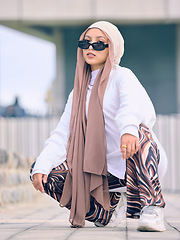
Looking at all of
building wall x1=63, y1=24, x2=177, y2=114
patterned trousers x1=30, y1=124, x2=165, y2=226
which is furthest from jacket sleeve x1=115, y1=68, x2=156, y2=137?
building wall x1=63, y1=24, x2=177, y2=114

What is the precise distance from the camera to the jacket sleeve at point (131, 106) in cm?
313

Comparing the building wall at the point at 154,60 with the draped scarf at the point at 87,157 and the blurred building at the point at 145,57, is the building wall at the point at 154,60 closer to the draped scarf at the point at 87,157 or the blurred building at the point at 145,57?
the blurred building at the point at 145,57

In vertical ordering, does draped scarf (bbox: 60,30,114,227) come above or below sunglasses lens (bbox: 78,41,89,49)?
below

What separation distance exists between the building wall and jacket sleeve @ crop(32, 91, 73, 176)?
37.6 feet

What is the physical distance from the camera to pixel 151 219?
10.1 feet

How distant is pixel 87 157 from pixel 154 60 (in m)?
12.0

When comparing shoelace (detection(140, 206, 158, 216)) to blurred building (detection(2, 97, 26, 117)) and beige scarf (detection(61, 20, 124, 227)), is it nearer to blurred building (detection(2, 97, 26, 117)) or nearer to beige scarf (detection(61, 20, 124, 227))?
beige scarf (detection(61, 20, 124, 227))

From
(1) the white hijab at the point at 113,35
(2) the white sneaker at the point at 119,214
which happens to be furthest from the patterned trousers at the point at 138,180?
(1) the white hijab at the point at 113,35

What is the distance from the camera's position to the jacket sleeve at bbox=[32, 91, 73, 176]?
11.0 feet

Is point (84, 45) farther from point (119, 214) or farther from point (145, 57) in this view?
point (145, 57)

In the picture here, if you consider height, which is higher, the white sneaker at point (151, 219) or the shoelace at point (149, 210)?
the shoelace at point (149, 210)

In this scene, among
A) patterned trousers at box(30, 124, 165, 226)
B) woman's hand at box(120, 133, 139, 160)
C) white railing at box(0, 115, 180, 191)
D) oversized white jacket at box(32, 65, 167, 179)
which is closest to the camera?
woman's hand at box(120, 133, 139, 160)

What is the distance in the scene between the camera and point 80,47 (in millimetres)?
3625

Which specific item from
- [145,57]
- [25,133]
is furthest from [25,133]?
[145,57]
